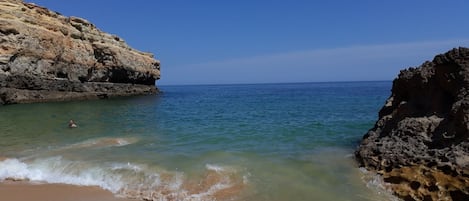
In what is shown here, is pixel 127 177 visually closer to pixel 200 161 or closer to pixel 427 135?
pixel 200 161

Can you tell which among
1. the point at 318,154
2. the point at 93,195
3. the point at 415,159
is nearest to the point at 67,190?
the point at 93,195

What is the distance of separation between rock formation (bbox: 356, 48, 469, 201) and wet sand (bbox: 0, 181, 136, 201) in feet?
19.8

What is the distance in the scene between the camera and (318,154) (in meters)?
12.0

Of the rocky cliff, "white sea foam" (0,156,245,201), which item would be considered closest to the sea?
"white sea foam" (0,156,245,201)

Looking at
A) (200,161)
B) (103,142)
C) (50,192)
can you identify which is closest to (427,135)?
(200,161)

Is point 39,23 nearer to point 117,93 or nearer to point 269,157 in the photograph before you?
point 117,93

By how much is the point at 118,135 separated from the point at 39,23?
29.4 m

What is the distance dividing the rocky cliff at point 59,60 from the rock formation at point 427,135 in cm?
3193

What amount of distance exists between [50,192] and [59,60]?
35110mm

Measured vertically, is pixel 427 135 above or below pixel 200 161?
above

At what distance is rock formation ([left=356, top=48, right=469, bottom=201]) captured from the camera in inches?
306

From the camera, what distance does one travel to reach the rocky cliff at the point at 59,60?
35.1 m

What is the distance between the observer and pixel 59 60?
4041 cm

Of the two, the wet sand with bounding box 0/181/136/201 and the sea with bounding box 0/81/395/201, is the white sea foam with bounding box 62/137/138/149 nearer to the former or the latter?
the sea with bounding box 0/81/395/201
